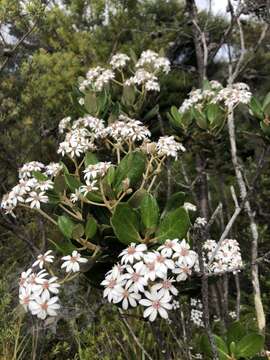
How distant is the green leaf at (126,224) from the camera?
195 cm

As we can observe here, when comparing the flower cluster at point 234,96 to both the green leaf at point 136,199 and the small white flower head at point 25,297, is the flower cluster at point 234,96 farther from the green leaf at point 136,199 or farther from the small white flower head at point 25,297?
the small white flower head at point 25,297

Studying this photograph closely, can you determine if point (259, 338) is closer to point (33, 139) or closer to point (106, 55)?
point (33, 139)

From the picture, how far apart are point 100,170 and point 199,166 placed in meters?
2.43

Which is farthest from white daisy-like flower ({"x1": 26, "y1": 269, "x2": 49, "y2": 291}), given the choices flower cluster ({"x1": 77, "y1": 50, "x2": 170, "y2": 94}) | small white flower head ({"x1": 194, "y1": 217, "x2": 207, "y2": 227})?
flower cluster ({"x1": 77, "y1": 50, "x2": 170, "y2": 94})

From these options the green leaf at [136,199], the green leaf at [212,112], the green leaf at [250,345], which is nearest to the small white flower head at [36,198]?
the green leaf at [136,199]

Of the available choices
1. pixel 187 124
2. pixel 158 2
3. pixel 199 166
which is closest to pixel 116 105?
pixel 187 124

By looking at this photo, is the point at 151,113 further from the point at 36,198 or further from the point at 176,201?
the point at 36,198

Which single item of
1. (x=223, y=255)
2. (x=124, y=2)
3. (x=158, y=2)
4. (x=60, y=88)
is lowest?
(x=223, y=255)

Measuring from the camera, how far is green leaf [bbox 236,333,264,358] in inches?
85.3

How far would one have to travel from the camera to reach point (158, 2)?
7.57 meters

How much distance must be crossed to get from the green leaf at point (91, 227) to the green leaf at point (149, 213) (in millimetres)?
235

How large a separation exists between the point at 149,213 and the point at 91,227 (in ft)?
0.94

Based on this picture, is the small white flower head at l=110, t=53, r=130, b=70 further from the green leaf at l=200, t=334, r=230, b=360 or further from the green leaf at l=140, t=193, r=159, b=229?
the green leaf at l=200, t=334, r=230, b=360

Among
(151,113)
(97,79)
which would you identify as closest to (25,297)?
(151,113)
